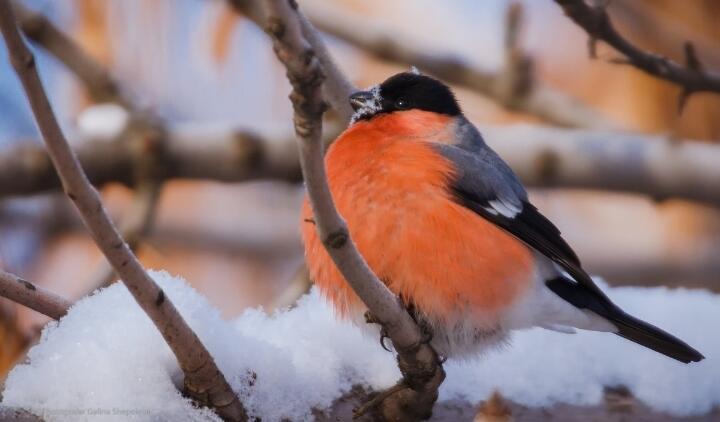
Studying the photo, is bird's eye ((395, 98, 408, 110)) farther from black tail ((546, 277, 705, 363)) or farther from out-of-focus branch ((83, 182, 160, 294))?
out-of-focus branch ((83, 182, 160, 294))

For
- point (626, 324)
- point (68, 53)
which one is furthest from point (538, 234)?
point (68, 53)

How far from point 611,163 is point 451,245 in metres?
1.19

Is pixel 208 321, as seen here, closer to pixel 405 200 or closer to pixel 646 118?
pixel 405 200

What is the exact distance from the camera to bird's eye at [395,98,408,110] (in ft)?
7.07

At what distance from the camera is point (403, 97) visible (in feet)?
7.12

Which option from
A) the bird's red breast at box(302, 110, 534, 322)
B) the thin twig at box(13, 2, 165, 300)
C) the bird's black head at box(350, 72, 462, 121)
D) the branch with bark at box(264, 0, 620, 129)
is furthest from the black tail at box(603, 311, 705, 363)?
the branch with bark at box(264, 0, 620, 129)

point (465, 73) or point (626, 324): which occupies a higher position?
point (465, 73)

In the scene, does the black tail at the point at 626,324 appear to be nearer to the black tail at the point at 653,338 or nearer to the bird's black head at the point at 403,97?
the black tail at the point at 653,338

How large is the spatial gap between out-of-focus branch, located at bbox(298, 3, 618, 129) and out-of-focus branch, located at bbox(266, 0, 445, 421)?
163 cm

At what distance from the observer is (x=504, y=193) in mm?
1980

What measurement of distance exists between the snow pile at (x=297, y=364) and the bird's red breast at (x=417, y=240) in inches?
4.8

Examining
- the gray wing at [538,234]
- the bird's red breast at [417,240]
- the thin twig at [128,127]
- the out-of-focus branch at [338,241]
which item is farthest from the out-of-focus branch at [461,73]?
the out-of-focus branch at [338,241]

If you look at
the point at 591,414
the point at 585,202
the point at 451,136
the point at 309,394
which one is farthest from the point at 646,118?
the point at 309,394

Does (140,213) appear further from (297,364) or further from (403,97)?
(297,364)
